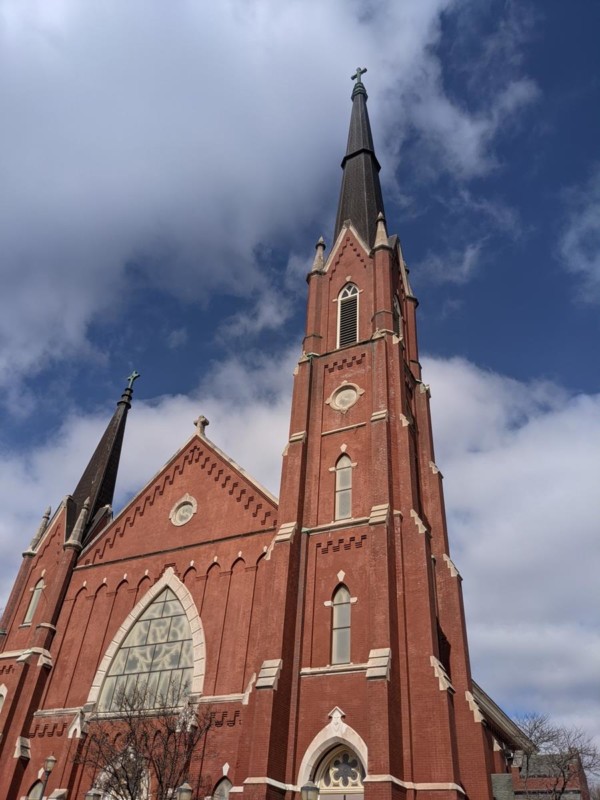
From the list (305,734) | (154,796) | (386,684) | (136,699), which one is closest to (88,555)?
(136,699)

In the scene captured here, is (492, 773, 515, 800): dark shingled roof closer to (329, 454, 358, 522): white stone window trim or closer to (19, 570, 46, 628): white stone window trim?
(329, 454, 358, 522): white stone window trim

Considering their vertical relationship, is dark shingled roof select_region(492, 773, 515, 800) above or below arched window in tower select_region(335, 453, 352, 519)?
below

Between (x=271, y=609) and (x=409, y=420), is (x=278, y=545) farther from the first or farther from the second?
(x=409, y=420)

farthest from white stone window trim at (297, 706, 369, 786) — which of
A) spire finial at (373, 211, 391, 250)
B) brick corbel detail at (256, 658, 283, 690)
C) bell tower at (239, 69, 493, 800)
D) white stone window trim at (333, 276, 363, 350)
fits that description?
spire finial at (373, 211, 391, 250)

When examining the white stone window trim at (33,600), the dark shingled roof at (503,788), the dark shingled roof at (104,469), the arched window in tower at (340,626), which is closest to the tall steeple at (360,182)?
the dark shingled roof at (104,469)

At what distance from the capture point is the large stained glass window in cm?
2131

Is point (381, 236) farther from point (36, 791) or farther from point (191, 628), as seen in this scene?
point (36, 791)

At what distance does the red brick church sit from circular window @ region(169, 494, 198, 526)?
0.18ft

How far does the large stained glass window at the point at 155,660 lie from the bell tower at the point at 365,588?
4149 millimetres

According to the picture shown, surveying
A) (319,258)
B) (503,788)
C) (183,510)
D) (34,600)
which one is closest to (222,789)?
(503,788)

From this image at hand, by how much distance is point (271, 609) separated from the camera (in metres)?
19.8

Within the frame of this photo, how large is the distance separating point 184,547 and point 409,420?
949 cm

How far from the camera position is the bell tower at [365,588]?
54.9ft

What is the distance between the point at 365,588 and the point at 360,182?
24324 millimetres
